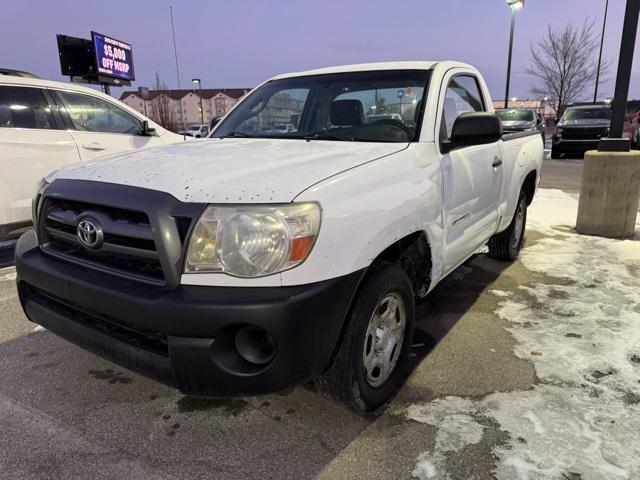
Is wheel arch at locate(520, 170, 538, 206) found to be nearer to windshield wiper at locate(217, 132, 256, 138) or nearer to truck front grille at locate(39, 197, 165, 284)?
windshield wiper at locate(217, 132, 256, 138)

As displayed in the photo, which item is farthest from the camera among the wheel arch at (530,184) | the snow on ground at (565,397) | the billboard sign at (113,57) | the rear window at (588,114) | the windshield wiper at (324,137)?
the billboard sign at (113,57)

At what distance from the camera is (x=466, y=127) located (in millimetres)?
2855

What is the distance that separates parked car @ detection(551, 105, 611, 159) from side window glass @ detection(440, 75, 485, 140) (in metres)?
13.5

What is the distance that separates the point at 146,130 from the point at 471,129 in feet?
14.0

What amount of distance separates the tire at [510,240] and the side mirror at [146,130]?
13.4ft

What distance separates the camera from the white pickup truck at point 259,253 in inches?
74.0

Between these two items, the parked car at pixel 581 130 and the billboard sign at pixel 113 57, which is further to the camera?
the billboard sign at pixel 113 57

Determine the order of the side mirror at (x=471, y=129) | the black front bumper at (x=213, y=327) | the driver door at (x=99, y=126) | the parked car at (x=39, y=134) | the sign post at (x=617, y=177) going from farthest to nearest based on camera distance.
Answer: the sign post at (x=617, y=177), the driver door at (x=99, y=126), the parked car at (x=39, y=134), the side mirror at (x=471, y=129), the black front bumper at (x=213, y=327)

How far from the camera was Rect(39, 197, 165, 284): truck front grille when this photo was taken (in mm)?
1999

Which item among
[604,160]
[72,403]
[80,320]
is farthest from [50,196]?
[604,160]

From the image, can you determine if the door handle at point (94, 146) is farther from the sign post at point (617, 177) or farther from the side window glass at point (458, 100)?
the sign post at point (617, 177)

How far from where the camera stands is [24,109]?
493 cm

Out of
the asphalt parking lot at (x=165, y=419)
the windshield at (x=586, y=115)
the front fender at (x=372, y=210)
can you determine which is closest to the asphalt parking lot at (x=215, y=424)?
the asphalt parking lot at (x=165, y=419)

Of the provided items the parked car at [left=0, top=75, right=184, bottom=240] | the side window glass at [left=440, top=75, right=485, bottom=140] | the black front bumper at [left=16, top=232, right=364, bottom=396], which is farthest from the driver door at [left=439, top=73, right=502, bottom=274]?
the parked car at [left=0, top=75, right=184, bottom=240]
